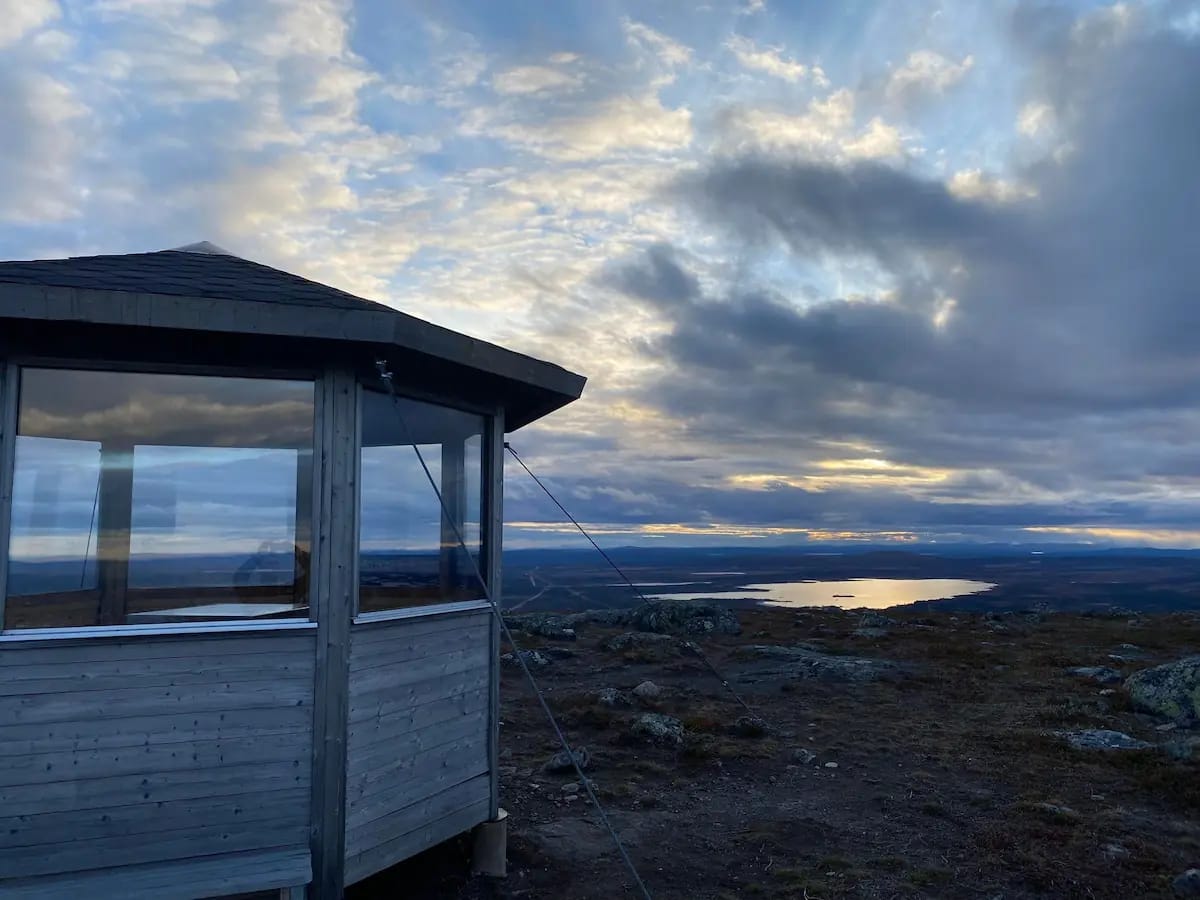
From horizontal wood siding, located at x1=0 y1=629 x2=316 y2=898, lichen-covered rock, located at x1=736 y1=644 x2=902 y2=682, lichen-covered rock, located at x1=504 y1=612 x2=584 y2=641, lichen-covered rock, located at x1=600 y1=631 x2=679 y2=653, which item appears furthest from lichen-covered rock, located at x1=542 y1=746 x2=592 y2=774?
lichen-covered rock, located at x1=504 y1=612 x2=584 y2=641

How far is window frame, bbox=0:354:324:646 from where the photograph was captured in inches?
195

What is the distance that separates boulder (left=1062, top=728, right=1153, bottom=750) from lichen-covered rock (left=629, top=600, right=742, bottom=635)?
13411mm

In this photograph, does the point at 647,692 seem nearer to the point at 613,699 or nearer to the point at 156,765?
the point at 613,699

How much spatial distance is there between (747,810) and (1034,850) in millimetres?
2857

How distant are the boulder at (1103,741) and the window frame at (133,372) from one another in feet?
36.3

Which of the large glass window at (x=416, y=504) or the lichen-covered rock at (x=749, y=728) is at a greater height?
the large glass window at (x=416, y=504)

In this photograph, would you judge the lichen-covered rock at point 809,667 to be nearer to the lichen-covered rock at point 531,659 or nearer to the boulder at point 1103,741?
the lichen-covered rock at point 531,659

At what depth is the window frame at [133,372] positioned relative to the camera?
16.3 feet

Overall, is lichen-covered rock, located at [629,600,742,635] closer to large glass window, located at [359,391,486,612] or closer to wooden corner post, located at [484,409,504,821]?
wooden corner post, located at [484,409,504,821]

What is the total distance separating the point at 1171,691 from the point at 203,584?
14818mm

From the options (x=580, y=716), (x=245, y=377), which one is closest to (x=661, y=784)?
(x=580, y=716)

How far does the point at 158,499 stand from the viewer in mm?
5449

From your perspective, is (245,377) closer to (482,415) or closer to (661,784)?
(482,415)

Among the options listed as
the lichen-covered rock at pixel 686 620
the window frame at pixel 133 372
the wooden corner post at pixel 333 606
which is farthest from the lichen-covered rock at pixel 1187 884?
the lichen-covered rock at pixel 686 620
